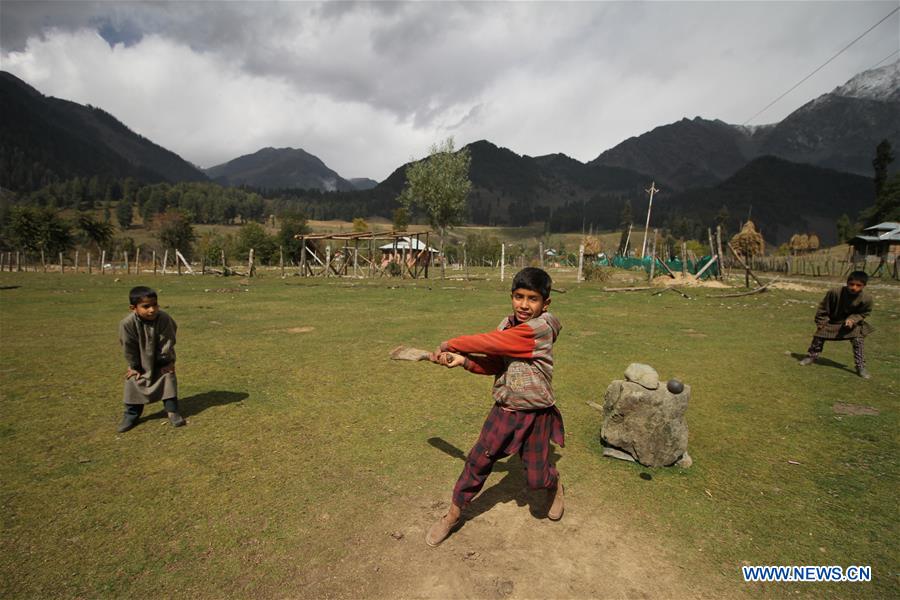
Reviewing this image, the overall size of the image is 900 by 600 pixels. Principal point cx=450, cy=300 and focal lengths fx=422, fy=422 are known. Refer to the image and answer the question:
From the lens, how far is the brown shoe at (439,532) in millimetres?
3295

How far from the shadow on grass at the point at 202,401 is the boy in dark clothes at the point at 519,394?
13.8 feet

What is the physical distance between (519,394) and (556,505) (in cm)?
110

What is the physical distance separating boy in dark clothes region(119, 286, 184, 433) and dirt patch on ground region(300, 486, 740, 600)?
3.59 meters

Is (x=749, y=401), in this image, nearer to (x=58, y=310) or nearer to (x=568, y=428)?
(x=568, y=428)

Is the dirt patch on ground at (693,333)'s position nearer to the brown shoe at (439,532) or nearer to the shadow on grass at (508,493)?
→ the shadow on grass at (508,493)

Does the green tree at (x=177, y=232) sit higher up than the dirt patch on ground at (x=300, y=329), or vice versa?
the green tree at (x=177, y=232)

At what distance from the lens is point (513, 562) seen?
313 cm

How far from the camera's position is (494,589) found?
9.37 ft

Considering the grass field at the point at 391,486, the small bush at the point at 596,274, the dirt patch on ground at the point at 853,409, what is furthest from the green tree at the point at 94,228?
the dirt patch on ground at the point at 853,409

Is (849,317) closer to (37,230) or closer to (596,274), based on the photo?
(596,274)

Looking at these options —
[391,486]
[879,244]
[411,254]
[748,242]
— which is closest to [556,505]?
[391,486]

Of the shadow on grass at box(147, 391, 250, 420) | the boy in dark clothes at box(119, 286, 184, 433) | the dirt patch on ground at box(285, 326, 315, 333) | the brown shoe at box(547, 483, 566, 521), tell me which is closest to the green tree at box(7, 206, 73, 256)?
the dirt patch on ground at box(285, 326, 315, 333)

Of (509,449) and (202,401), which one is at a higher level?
(509,449)

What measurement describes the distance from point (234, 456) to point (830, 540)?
5.50 metres
